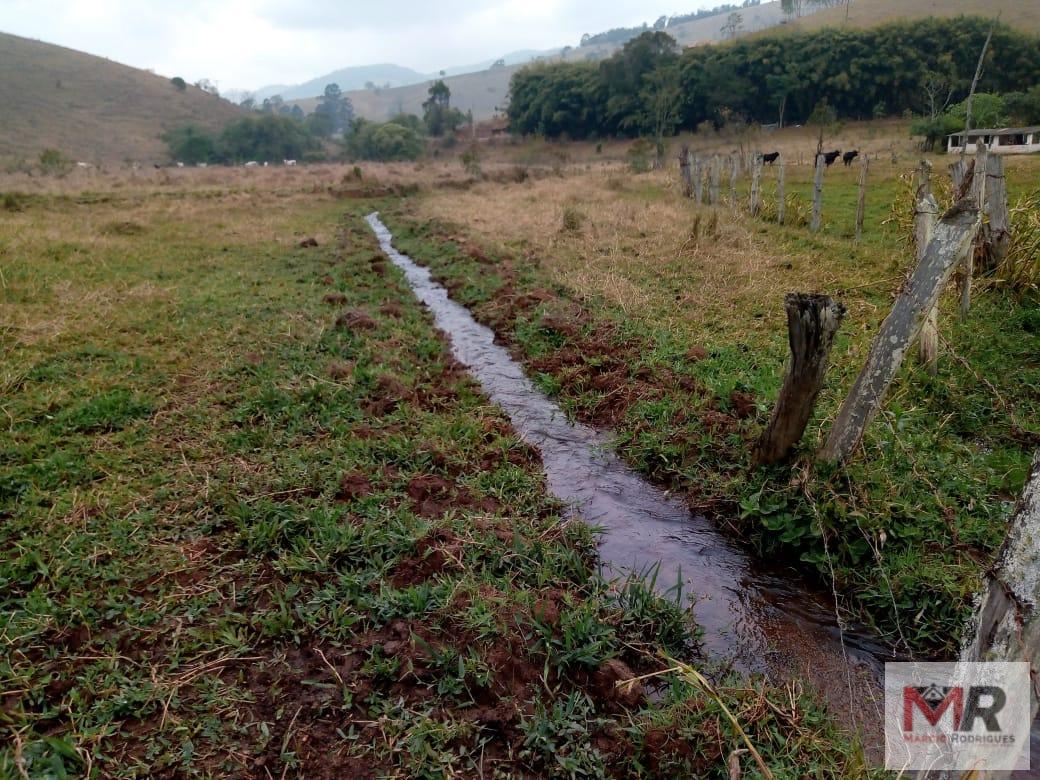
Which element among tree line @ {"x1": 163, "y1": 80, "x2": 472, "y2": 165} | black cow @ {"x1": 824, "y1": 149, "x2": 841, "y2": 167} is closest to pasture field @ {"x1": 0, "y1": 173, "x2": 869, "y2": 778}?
black cow @ {"x1": 824, "y1": 149, "x2": 841, "y2": 167}

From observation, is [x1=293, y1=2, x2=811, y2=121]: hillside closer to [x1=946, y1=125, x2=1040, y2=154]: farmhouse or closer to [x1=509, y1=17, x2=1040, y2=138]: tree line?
[x1=509, y1=17, x2=1040, y2=138]: tree line

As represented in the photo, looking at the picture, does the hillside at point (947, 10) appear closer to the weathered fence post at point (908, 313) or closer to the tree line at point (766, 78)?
the tree line at point (766, 78)

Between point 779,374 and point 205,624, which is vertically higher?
point 779,374

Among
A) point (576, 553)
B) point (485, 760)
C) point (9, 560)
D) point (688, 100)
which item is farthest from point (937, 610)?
point (688, 100)

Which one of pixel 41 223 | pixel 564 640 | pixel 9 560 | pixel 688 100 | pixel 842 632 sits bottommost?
pixel 842 632

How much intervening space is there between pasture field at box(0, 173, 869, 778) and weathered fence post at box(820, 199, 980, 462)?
0.49 m

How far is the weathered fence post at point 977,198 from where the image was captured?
6488 millimetres

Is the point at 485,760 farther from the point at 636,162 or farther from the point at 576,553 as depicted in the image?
the point at 636,162

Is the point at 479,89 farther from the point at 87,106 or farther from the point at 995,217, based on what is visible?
the point at 995,217

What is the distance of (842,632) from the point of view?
3635mm

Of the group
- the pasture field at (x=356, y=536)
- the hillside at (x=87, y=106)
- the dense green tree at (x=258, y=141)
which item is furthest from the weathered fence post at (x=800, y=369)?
the dense green tree at (x=258, y=141)

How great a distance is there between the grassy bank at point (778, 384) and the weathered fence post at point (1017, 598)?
1840 millimetres

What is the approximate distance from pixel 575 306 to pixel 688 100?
4425 centimetres

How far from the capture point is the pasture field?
9.34ft
